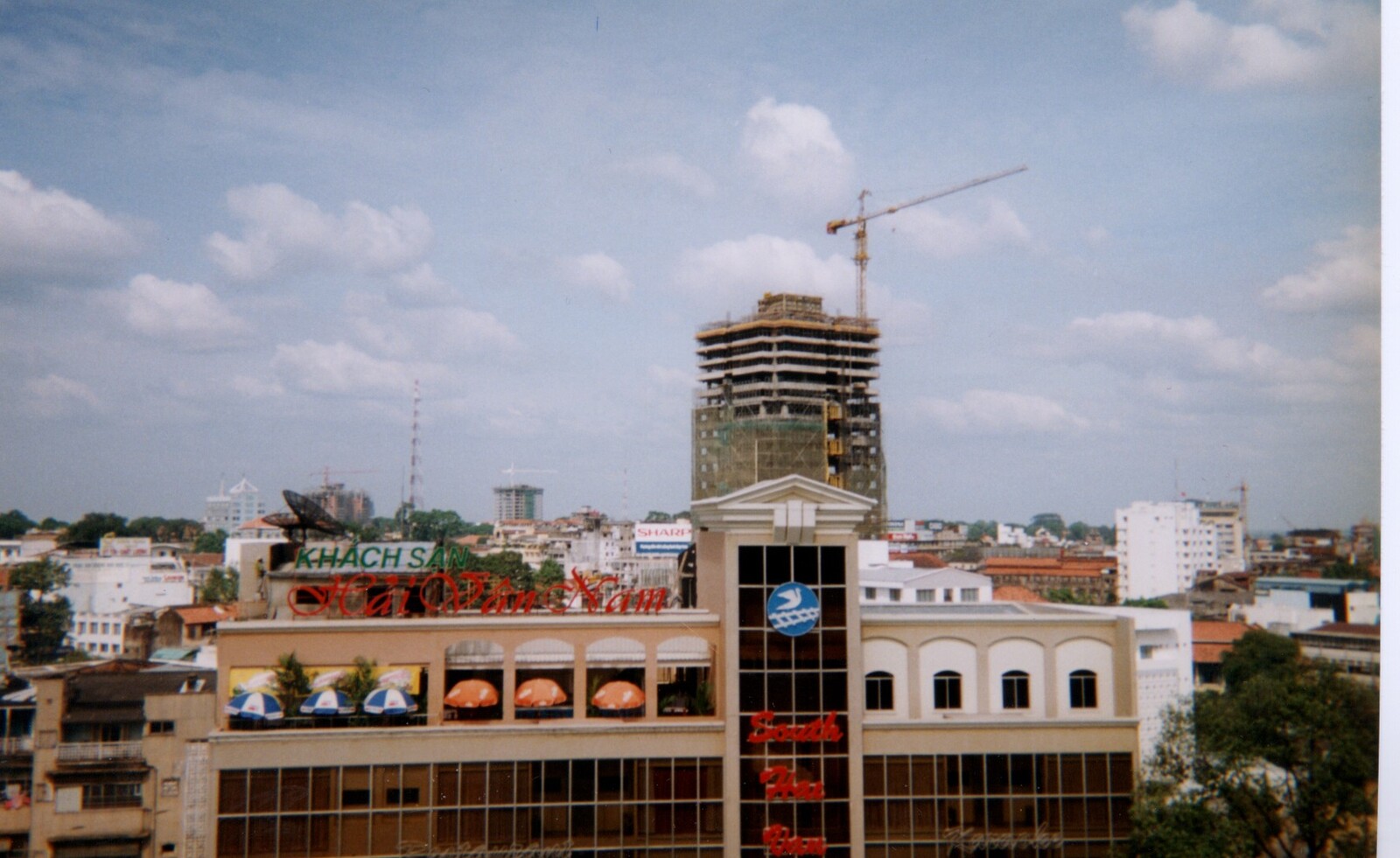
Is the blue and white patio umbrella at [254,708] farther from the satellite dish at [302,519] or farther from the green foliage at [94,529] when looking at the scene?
the green foliage at [94,529]

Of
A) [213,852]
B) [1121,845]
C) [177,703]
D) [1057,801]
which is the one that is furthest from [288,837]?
[1121,845]

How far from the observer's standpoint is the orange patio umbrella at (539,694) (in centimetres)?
3247

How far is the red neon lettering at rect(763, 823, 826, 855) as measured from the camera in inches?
1273

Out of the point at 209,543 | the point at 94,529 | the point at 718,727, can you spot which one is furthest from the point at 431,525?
the point at 718,727

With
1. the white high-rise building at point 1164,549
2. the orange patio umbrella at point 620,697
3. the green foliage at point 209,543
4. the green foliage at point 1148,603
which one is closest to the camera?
the orange patio umbrella at point 620,697

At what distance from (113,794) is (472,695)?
20.9m

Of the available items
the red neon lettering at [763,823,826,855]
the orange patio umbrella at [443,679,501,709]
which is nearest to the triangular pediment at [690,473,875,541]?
the orange patio umbrella at [443,679,501,709]

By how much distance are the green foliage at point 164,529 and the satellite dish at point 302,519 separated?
105011 millimetres

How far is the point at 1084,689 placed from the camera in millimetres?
34844

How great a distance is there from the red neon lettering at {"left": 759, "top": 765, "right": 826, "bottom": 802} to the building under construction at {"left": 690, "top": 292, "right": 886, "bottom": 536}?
99134 mm

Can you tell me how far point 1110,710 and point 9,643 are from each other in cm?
7385

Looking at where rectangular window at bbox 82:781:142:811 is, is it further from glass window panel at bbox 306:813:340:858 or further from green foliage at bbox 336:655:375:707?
green foliage at bbox 336:655:375:707

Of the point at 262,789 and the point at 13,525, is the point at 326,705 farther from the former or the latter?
the point at 13,525

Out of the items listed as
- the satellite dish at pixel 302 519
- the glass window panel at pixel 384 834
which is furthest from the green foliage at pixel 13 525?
the glass window panel at pixel 384 834
